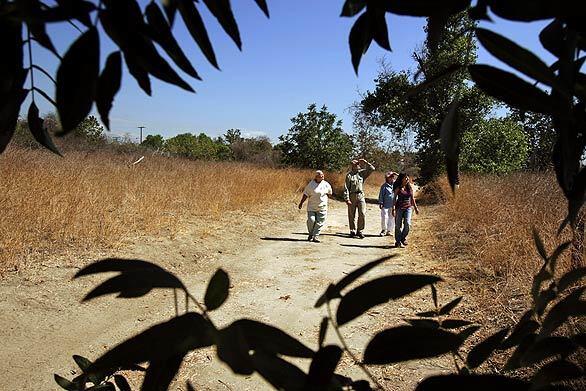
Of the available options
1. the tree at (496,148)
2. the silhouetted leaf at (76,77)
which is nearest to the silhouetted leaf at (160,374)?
the silhouetted leaf at (76,77)

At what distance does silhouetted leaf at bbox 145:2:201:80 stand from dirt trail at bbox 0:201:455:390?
2430 mm

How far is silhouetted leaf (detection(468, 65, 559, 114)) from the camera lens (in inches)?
15.7

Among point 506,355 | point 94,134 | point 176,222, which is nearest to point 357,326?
point 506,355

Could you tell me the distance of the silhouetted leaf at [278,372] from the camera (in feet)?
1.08

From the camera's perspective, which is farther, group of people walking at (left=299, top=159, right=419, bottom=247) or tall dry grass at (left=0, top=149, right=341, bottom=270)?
group of people walking at (left=299, top=159, right=419, bottom=247)

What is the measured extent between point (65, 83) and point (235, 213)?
32.4 feet

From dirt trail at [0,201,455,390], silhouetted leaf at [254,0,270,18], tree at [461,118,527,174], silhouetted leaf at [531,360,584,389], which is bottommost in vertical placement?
dirt trail at [0,201,455,390]

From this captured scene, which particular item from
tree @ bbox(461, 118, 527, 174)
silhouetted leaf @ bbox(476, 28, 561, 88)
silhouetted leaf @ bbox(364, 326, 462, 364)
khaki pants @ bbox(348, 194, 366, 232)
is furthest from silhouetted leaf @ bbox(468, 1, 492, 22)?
tree @ bbox(461, 118, 527, 174)

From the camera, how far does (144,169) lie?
459 inches

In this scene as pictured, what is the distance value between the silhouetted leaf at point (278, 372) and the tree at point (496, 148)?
17.6 metres

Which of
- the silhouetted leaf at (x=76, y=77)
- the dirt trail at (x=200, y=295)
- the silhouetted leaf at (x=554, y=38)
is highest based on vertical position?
the silhouetted leaf at (x=554, y=38)

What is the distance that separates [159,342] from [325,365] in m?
0.13

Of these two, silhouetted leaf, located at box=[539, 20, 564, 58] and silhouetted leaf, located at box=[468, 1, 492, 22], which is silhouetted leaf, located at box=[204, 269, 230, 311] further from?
silhouetted leaf, located at box=[539, 20, 564, 58]

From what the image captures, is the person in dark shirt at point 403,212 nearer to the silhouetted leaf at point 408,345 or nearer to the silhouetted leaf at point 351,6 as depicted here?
the silhouetted leaf at point 351,6
